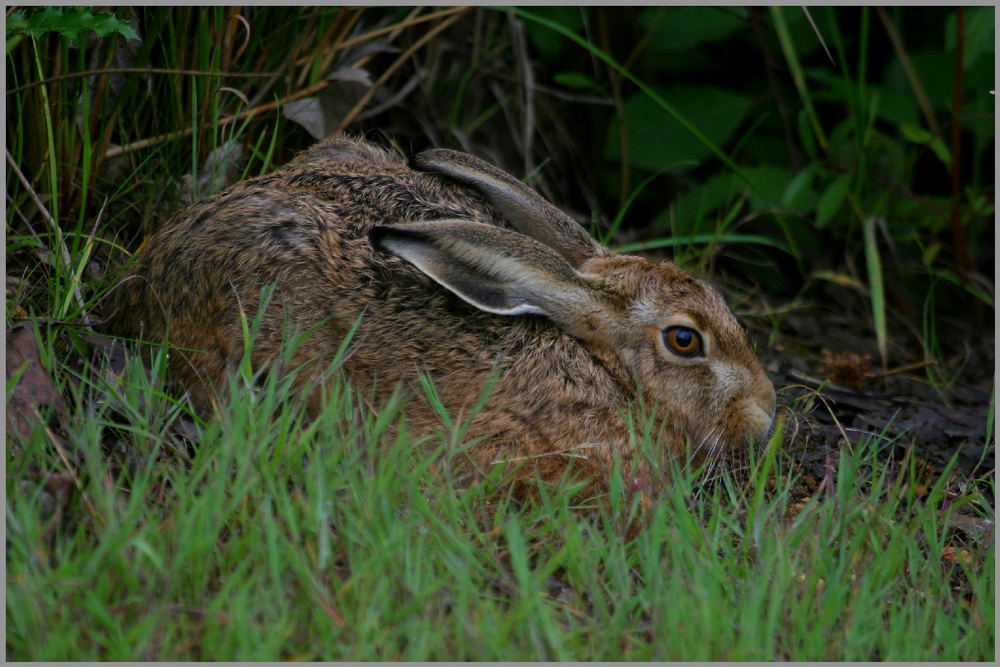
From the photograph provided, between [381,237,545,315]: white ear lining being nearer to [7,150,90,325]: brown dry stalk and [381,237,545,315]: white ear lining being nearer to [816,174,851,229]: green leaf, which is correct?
[7,150,90,325]: brown dry stalk

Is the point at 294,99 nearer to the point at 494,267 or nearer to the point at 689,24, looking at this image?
the point at 494,267

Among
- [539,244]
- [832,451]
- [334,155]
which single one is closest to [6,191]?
[334,155]

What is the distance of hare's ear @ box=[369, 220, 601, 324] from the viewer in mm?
4184

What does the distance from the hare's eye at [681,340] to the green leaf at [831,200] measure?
215 cm

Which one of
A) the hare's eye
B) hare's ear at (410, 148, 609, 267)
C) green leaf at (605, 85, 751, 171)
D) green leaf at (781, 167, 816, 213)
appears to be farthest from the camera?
green leaf at (605, 85, 751, 171)

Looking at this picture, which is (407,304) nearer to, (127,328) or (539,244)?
(539,244)

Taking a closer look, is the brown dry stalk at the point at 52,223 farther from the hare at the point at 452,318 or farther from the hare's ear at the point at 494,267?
the hare's ear at the point at 494,267

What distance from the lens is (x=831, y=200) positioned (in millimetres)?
6453

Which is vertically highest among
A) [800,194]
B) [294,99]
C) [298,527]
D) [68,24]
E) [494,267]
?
[68,24]

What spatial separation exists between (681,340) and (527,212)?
2.78ft

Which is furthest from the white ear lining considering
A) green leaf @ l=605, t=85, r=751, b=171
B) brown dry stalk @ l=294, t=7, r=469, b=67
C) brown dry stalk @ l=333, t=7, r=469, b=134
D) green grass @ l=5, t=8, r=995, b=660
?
green leaf @ l=605, t=85, r=751, b=171

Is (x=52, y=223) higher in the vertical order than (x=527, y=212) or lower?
higher

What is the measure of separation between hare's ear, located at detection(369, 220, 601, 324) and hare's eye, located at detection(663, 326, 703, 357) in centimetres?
30

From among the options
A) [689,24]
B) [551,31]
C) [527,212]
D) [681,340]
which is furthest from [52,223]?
[689,24]
